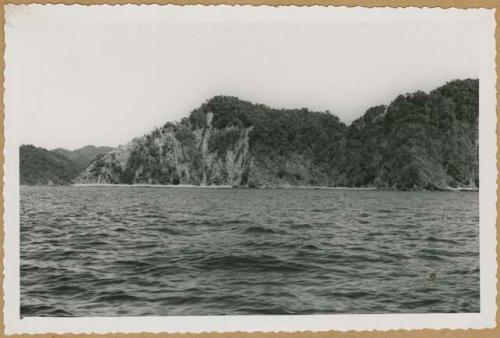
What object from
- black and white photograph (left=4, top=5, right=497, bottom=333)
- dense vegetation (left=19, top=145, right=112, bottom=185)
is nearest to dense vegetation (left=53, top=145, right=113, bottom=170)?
dense vegetation (left=19, top=145, right=112, bottom=185)

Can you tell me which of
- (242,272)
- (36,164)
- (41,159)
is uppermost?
(41,159)

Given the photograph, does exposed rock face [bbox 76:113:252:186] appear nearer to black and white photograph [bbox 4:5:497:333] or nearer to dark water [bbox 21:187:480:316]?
black and white photograph [bbox 4:5:497:333]

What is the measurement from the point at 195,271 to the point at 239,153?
78.9m

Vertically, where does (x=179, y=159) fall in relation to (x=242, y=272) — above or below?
above

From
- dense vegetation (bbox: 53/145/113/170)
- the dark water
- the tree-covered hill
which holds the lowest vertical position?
the dark water

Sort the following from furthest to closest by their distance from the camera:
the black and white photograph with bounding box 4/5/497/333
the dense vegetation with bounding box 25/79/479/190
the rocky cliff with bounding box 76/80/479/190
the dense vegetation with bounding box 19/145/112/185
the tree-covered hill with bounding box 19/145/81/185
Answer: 1. the rocky cliff with bounding box 76/80/479/190
2. the dense vegetation with bounding box 25/79/479/190
3. the dense vegetation with bounding box 19/145/112/185
4. the tree-covered hill with bounding box 19/145/81/185
5. the black and white photograph with bounding box 4/5/497/333

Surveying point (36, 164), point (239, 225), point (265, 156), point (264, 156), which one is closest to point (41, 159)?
point (36, 164)

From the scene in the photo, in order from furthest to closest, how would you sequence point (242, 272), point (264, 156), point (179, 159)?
point (179, 159) → point (264, 156) → point (242, 272)

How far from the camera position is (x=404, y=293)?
1061cm

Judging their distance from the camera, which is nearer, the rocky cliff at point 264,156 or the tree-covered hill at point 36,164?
the tree-covered hill at point 36,164

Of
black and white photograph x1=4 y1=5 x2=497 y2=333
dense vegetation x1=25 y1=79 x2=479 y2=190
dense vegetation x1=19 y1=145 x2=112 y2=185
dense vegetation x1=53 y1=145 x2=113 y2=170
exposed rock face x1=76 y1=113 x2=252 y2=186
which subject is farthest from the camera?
exposed rock face x1=76 y1=113 x2=252 y2=186

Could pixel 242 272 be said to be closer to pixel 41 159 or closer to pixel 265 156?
pixel 41 159

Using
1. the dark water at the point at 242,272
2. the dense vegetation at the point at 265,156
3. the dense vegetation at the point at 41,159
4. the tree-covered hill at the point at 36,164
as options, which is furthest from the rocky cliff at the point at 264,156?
the dark water at the point at 242,272

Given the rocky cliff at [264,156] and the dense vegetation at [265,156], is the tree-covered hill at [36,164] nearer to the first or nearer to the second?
the rocky cliff at [264,156]
